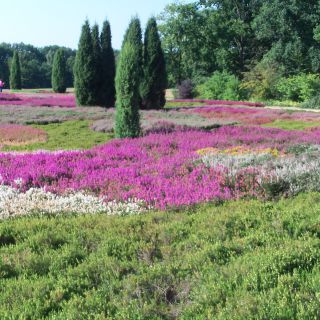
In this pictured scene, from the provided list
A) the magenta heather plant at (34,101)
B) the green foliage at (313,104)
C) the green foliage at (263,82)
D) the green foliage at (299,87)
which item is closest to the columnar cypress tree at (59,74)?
the magenta heather plant at (34,101)

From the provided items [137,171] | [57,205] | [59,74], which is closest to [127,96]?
[137,171]

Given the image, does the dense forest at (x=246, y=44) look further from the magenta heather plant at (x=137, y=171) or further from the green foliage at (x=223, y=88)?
the magenta heather plant at (x=137, y=171)

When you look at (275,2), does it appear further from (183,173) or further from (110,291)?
(110,291)

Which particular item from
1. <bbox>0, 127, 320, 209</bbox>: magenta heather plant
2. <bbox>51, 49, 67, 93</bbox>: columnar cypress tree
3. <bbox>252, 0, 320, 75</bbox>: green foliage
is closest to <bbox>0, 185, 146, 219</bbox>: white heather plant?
<bbox>0, 127, 320, 209</bbox>: magenta heather plant

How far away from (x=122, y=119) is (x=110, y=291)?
12.0 metres

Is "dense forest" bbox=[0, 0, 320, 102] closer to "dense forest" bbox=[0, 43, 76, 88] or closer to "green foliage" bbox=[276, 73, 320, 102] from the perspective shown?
"green foliage" bbox=[276, 73, 320, 102]

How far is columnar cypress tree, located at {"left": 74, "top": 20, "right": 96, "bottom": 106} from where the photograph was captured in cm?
3094

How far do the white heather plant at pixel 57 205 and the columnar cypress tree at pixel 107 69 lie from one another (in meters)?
24.1

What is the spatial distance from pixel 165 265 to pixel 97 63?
28447mm

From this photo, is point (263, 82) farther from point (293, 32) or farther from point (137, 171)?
point (137, 171)

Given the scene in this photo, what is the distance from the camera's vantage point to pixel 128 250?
5.38 m

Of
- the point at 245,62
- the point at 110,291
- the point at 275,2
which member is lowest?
the point at 110,291

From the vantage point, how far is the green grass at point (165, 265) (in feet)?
12.7

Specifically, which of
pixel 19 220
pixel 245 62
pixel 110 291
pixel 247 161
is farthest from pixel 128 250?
pixel 245 62
